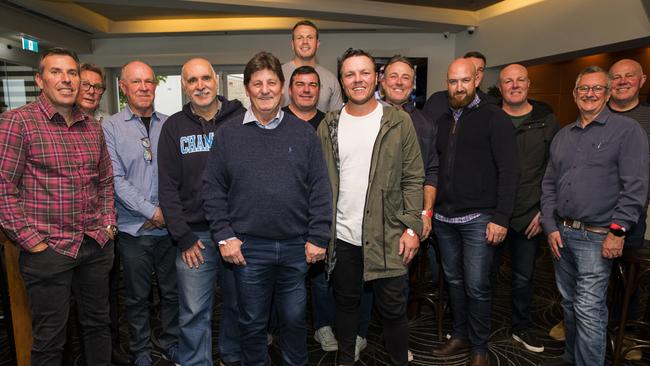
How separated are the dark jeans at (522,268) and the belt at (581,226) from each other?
0.39 meters

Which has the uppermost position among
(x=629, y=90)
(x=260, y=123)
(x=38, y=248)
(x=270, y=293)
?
(x=629, y=90)

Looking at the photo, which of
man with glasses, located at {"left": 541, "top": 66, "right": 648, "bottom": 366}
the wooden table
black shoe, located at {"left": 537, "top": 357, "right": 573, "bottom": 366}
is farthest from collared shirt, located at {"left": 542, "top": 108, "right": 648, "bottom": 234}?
the wooden table

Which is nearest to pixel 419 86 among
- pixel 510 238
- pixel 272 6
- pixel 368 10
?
pixel 368 10

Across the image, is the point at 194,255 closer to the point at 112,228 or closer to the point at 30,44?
the point at 112,228

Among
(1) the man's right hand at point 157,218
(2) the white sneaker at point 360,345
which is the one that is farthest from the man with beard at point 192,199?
(2) the white sneaker at point 360,345

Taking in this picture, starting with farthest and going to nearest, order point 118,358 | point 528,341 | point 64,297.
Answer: point 528,341 → point 118,358 → point 64,297

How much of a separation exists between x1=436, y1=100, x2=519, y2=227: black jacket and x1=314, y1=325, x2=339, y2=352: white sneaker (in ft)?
3.57

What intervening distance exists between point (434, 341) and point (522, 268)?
75 centimetres

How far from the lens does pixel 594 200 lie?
85.0 inches

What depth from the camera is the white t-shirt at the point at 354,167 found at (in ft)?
6.89

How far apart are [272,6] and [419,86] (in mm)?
3245

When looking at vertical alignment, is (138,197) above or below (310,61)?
below

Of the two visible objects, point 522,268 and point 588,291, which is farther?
point 522,268

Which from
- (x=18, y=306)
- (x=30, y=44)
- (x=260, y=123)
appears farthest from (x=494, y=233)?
(x=30, y=44)
